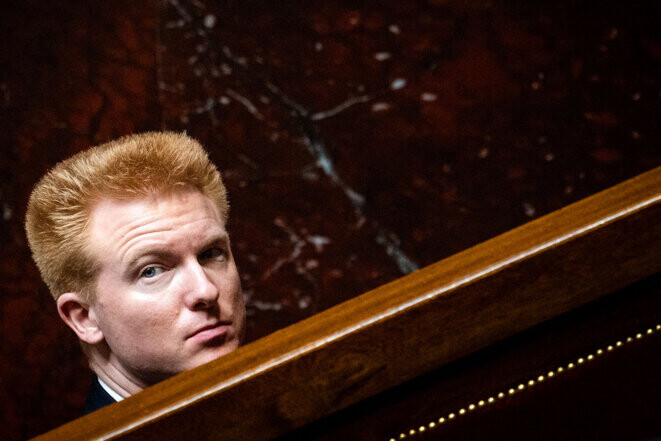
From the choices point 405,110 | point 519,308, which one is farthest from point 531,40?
point 519,308

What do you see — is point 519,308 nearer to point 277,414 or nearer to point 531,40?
point 277,414

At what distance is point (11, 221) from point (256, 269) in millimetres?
853

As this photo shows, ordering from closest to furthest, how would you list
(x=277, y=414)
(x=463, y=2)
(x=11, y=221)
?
(x=277, y=414)
(x=11, y=221)
(x=463, y=2)

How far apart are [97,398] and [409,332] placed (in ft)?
2.72

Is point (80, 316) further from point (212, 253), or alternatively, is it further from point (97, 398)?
point (212, 253)

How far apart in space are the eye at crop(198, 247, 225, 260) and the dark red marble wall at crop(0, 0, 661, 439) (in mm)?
1159

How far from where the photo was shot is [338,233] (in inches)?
109

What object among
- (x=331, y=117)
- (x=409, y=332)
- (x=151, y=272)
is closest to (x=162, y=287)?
(x=151, y=272)

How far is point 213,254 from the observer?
4.95ft

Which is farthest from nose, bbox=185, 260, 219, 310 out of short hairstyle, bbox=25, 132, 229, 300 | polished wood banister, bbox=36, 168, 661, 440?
polished wood banister, bbox=36, 168, 661, 440

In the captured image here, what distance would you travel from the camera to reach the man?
55.5 inches

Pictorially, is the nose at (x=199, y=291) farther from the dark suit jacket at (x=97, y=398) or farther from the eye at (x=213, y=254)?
the dark suit jacket at (x=97, y=398)

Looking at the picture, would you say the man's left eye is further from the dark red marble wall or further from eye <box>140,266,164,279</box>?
the dark red marble wall

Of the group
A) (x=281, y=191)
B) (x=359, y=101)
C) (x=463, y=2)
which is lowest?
(x=281, y=191)
